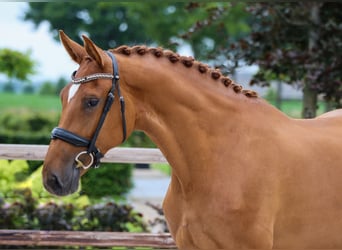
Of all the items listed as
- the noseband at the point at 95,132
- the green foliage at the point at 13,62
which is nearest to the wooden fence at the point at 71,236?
the noseband at the point at 95,132

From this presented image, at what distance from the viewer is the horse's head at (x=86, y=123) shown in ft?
9.05

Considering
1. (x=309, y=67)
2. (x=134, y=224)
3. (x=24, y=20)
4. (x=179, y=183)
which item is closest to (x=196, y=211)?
(x=179, y=183)

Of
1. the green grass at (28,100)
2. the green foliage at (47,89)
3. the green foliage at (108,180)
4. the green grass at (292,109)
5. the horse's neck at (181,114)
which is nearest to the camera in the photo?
the horse's neck at (181,114)

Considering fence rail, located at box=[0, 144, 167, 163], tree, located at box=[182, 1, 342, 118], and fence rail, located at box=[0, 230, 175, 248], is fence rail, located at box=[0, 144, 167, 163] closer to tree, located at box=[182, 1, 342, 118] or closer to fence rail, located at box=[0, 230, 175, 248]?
fence rail, located at box=[0, 230, 175, 248]

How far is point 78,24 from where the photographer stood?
93.5 feet

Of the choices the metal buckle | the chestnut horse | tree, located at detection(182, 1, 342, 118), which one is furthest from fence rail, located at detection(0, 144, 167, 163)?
tree, located at detection(182, 1, 342, 118)

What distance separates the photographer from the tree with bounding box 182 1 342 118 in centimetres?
632

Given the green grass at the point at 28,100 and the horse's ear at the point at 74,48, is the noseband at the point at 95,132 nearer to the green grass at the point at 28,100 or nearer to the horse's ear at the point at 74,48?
the horse's ear at the point at 74,48

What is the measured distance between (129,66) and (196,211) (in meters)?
0.84

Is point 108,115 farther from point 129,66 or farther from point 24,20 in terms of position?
point 24,20

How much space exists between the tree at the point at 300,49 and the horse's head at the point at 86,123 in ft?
12.6

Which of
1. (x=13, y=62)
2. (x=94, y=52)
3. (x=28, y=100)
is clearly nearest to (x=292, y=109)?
(x=13, y=62)

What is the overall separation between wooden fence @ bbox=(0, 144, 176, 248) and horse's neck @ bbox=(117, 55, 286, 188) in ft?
6.18

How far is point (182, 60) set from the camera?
310 cm
